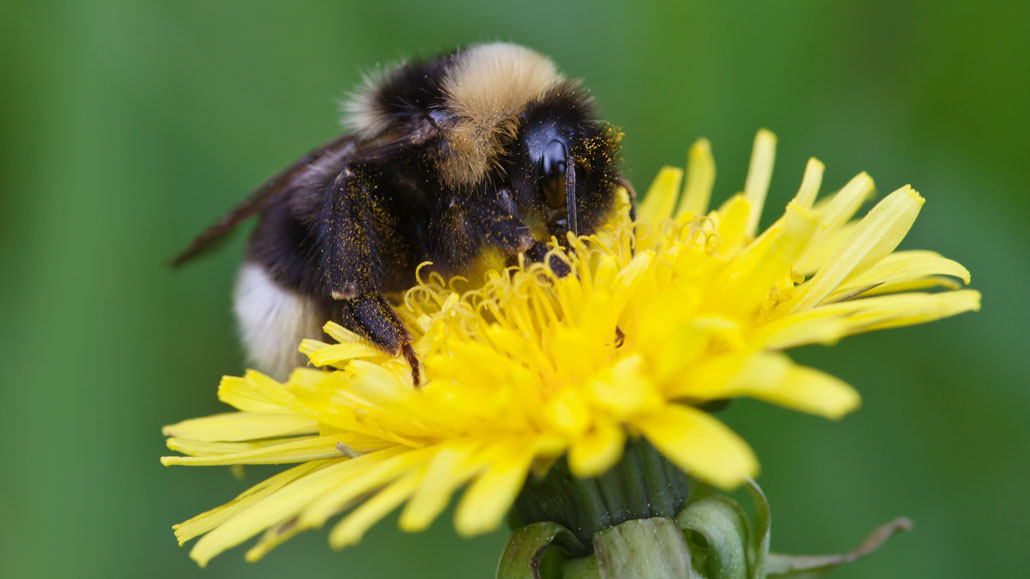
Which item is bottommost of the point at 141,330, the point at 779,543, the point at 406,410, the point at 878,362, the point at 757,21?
the point at 779,543

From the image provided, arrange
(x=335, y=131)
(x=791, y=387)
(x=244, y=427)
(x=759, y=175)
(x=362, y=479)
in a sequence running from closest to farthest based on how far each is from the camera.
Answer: (x=791, y=387), (x=362, y=479), (x=244, y=427), (x=759, y=175), (x=335, y=131)

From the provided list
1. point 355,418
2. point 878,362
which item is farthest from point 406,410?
point 878,362

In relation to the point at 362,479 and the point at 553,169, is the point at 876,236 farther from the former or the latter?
the point at 362,479

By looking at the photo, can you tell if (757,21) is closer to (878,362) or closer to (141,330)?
(878,362)

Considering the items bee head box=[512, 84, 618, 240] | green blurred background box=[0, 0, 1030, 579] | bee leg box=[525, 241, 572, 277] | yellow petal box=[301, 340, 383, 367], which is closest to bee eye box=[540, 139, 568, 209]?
bee head box=[512, 84, 618, 240]

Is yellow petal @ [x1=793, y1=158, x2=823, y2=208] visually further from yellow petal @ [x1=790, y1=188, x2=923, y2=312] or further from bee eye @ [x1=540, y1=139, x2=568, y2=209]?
bee eye @ [x1=540, y1=139, x2=568, y2=209]

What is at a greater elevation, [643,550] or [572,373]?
[572,373]

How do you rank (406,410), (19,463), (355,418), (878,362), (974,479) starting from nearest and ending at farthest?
(406,410)
(355,418)
(974,479)
(878,362)
(19,463)

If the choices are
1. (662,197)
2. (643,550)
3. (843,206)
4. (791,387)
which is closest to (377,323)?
(643,550)
